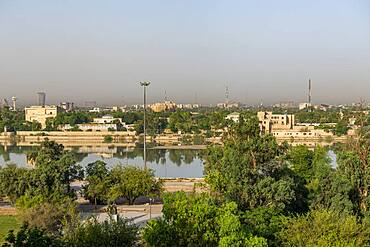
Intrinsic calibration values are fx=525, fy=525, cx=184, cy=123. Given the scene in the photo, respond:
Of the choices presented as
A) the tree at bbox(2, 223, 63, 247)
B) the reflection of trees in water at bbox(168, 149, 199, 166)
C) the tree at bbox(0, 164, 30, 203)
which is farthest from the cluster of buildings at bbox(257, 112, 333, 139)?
the tree at bbox(2, 223, 63, 247)

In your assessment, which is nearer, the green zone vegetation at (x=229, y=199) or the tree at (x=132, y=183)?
the green zone vegetation at (x=229, y=199)

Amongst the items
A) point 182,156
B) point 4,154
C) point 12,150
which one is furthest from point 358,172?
point 12,150

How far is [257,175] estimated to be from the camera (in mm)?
7340

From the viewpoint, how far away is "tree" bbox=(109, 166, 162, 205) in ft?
35.4

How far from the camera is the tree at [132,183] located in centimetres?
1079

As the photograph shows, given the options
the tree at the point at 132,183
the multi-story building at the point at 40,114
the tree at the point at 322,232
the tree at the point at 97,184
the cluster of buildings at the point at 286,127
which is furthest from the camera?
the multi-story building at the point at 40,114

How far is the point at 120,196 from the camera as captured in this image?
1089 cm

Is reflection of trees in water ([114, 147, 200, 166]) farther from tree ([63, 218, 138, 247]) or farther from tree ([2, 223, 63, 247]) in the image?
tree ([2, 223, 63, 247])

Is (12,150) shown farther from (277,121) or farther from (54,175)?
(54,175)

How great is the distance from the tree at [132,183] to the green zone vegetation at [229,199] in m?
0.02

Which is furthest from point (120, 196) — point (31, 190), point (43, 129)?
point (43, 129)

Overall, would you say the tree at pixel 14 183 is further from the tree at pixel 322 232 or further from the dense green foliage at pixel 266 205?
the tree at pixel 322 232

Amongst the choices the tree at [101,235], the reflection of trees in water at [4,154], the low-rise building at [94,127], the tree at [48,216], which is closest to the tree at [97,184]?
the tree at [48,216]

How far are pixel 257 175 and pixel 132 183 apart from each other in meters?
4.07
